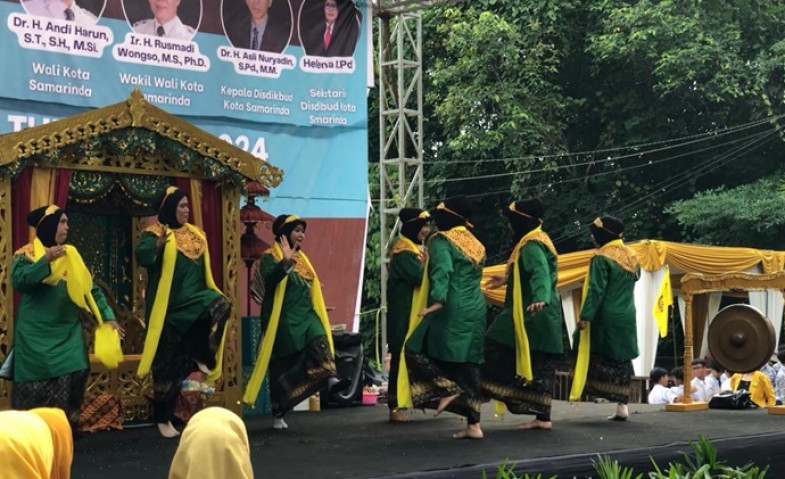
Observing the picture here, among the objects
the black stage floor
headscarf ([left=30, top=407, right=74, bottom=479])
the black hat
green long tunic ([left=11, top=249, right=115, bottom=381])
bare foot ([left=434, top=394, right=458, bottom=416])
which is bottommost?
the black stage floor

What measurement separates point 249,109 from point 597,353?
12.3 ft

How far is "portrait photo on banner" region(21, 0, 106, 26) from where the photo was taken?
8688 millimetres

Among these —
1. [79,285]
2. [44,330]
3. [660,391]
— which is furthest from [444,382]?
[660,391]

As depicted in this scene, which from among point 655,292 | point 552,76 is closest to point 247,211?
point 655,292

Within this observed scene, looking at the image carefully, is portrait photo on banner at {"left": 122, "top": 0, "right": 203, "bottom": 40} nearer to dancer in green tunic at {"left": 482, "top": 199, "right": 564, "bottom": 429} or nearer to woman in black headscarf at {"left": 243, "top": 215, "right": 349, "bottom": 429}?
woman in black headscarf at {"left": 243, "top": 215, "right": 349, "bottom": 429}

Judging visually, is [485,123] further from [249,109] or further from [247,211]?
[247,211]

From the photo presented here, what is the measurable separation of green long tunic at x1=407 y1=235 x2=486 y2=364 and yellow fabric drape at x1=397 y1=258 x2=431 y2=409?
13cm

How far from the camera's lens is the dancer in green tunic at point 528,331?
7.57 metres

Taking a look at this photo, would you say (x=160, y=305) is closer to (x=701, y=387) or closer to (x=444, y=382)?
(x=444, y=382)

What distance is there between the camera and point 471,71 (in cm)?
1711

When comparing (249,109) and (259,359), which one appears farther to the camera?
(249,109)

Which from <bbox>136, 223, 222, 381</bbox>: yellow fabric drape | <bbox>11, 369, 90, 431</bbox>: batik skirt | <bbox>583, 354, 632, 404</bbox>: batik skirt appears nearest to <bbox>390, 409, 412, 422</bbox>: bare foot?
<bbox>583, 354, 632, 404</bbox>: batik skirt

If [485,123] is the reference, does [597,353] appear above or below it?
below

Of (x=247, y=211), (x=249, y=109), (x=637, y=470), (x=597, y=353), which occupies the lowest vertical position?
(x=637, y=470)
